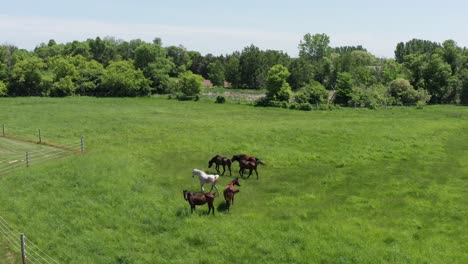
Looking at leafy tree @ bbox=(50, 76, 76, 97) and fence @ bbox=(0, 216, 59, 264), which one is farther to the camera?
leafy tree @ bbox=(50, 76, 76, 97)

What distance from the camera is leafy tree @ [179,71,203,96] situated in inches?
2672

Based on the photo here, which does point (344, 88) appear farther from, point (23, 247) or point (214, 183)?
point (23, 247)

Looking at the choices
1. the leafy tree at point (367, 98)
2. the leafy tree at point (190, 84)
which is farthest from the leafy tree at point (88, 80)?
the leafy tree at point (367, 98)

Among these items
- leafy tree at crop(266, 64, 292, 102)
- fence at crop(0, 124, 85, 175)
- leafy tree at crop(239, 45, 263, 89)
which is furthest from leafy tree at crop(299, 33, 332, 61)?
fence at crop(0, 124, 85, 175)

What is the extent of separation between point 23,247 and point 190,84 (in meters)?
56.2

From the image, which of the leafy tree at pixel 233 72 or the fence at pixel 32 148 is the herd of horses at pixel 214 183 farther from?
the leafy tree at pixel 233 72

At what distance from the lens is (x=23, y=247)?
522 inches

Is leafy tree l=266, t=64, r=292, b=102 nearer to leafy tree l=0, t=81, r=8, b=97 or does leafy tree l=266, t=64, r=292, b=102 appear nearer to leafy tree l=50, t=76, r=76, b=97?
leafy tree l=50, t=76, r=76, b=97

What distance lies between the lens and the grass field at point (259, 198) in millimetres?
14734

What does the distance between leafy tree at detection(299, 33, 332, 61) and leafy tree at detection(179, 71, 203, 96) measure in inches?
2648

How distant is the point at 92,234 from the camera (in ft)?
51.4

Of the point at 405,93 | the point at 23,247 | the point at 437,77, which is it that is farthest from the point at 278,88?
the point at 23,247

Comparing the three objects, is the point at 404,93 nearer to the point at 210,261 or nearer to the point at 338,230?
the point at 338,230

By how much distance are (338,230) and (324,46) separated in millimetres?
119394
